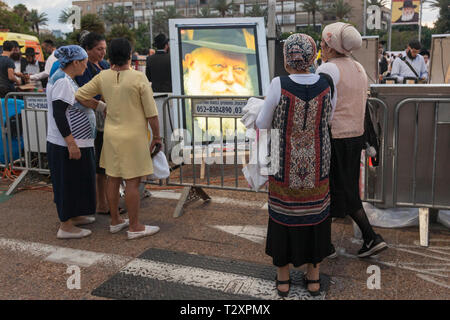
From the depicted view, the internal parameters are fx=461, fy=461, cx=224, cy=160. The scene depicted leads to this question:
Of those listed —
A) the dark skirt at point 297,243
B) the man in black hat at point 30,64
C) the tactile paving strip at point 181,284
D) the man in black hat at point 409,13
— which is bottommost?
the tactile paving strip at point 181,284

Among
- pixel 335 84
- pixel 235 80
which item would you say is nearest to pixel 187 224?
pixel 335 84

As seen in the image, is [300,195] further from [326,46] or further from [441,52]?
[441,52]

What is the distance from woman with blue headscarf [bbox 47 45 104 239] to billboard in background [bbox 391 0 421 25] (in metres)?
48.8

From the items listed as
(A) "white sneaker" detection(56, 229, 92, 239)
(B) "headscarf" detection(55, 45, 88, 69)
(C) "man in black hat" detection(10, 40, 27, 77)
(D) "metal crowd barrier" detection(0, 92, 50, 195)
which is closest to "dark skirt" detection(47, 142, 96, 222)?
(A) "white sneaker" detection(56, 229, 92, 239)

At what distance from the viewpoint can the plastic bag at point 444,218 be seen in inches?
188

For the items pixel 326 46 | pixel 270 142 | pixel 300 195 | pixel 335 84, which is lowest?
pixel 300 195

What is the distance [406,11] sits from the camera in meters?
48.9

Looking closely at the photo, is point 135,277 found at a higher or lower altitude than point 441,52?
lower

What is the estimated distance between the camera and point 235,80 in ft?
22.7

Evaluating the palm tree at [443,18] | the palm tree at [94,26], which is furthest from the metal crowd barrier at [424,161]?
the palm tree at [443,18]

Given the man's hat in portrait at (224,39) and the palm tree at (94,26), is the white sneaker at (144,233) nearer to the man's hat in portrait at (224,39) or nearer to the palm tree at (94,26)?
the man's hat in portrait at (224,39)

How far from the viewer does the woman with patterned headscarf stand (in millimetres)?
3131

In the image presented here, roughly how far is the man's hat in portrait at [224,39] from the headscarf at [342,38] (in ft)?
10.9
